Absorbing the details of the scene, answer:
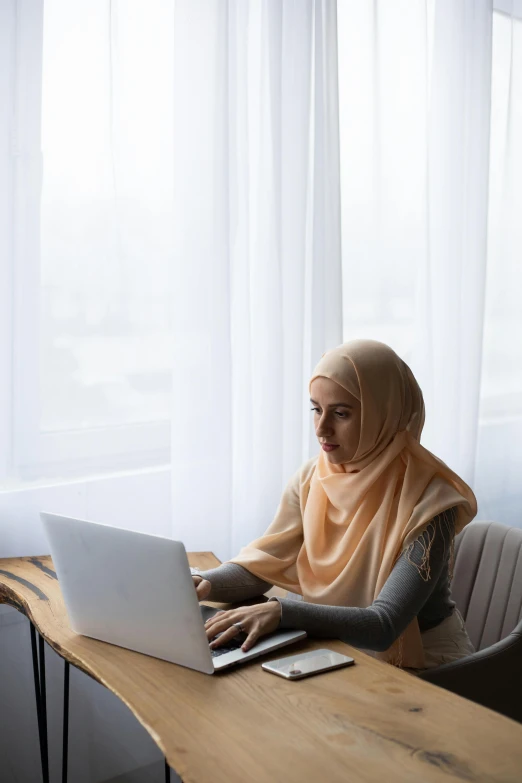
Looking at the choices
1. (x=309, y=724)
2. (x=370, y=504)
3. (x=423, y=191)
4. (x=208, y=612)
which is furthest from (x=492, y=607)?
(x=423, y=191)

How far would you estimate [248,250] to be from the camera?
2.26 meters

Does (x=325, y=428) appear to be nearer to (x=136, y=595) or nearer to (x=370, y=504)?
(x=370, y=504)

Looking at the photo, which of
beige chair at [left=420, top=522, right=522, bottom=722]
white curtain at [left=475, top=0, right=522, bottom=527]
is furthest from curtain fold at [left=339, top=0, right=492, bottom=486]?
beige chair at [left=420, top=522, right=522, bottom=722]

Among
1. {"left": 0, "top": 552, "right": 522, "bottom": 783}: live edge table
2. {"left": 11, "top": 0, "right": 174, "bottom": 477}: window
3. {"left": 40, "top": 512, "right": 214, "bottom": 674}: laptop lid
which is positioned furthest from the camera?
{"left": 11, "top": 0, "right": 174, "bottom": 477}: window

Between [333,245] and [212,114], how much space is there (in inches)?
20.7

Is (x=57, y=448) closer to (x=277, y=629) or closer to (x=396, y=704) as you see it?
(x=277, y=629)

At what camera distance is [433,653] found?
1.71 m

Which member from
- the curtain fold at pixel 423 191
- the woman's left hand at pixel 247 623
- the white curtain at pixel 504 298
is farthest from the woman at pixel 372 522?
the white curtain at pixel 504 298

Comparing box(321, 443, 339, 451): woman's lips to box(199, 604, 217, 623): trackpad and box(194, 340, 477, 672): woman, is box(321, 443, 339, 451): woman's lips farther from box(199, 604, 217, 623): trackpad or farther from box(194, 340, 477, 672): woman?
box(199, 604, 217, 623): trackpad

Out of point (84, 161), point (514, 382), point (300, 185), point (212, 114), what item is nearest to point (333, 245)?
point (300, 185)

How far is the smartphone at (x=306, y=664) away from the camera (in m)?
1.28

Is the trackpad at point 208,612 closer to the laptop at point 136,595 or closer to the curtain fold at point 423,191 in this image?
the laptop at point 136,595

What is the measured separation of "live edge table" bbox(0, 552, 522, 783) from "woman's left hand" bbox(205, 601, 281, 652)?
0.05 m

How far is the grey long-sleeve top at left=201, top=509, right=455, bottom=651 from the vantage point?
56.8 inches
